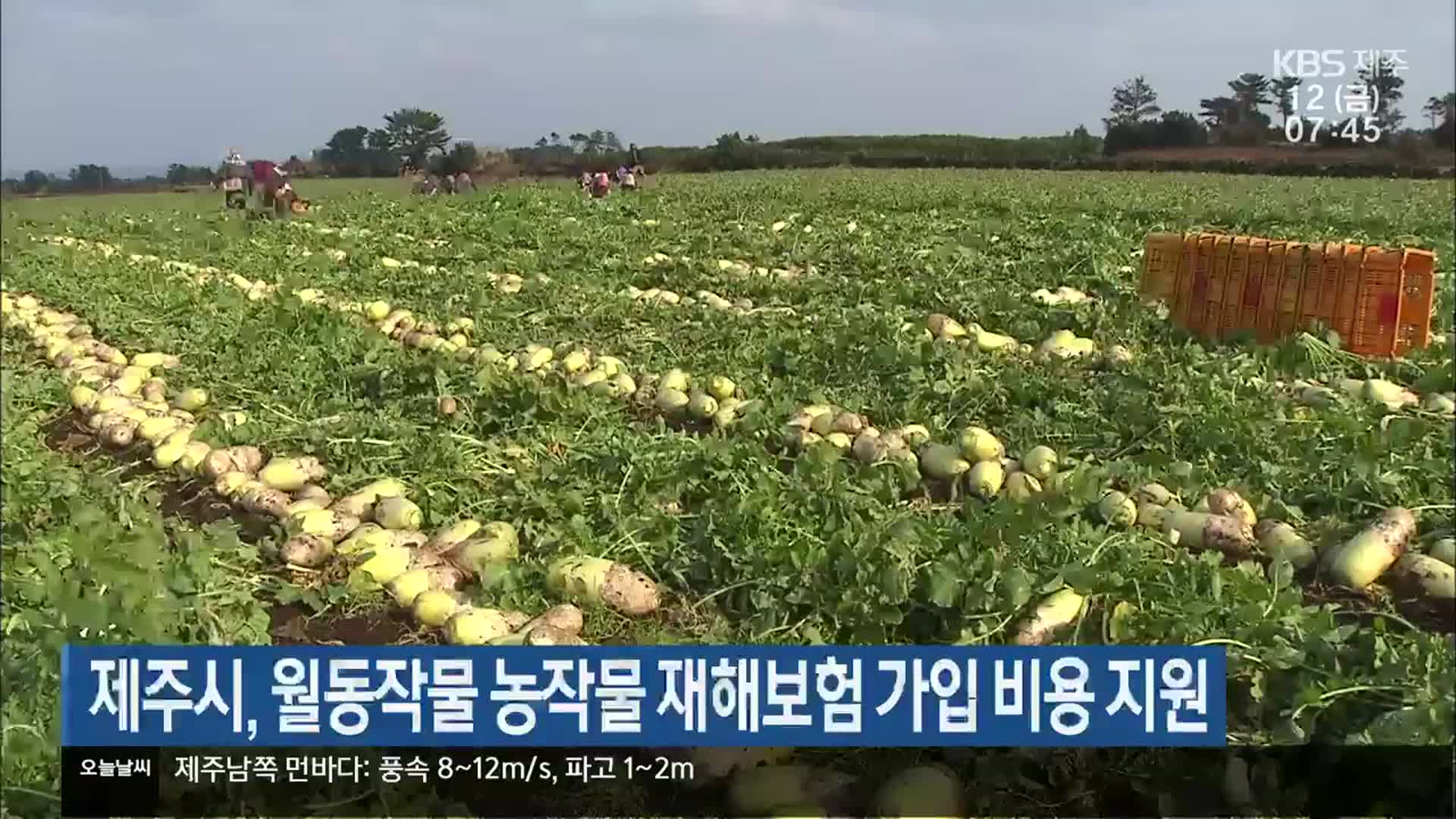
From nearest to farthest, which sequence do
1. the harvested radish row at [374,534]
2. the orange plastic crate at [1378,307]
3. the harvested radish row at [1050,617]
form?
the harvested radish row at [1050,617] < the harvested radish row at [374,534] < the orange plastic crate at [1378,307]

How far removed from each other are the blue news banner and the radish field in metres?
0.24

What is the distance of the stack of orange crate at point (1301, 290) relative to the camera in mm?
6832

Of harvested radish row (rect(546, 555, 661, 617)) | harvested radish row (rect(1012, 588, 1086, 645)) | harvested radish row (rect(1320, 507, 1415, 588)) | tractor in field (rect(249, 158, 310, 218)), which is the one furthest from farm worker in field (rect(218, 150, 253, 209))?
harvested radish row (rect(1320, 507, 1415, 588))

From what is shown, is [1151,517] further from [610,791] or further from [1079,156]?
[1079,156]

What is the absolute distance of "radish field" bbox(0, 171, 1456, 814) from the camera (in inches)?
136

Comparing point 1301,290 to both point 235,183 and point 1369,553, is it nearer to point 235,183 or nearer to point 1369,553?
point 1369,553

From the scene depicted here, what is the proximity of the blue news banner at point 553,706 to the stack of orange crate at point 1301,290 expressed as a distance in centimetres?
464

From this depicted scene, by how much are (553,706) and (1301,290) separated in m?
5.83

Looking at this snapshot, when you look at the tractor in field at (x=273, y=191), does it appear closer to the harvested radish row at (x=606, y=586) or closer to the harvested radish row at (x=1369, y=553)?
the harvested radish row at (x=606, y=586)

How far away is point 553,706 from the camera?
309 cm

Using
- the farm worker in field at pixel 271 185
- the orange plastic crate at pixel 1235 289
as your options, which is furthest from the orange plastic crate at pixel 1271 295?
the farm worker in field at pixel 271 185

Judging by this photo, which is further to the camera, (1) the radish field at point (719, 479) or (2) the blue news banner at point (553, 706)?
(1) the radish field at point (719, 479)

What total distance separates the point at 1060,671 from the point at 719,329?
489 cm

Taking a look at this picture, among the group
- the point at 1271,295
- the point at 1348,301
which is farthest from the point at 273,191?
the point at 1348,301
